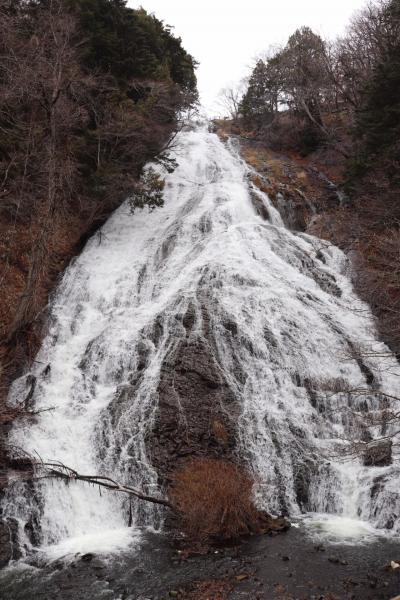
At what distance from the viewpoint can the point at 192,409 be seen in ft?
39.1

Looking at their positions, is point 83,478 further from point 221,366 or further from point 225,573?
point 221,366

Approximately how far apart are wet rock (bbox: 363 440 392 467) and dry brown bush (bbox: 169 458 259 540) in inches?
112

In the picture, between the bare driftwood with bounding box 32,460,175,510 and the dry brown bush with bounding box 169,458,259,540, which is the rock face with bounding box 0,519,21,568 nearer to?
the bare driftwood with bounding box 32,460,175,510

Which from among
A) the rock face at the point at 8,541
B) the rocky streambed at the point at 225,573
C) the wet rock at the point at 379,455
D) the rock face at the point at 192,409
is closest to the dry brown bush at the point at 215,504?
A: the rocky streambed at the point at 225,573

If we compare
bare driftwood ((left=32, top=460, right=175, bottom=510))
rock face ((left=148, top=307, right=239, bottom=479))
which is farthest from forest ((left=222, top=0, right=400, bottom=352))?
bare driftwood ((left=32, top=460, right=175, bottom=510))

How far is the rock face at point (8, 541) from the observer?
8672 mm

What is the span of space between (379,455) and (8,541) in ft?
26.7

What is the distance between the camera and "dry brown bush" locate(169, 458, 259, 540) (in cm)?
909

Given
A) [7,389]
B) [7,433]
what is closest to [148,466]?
[7,433]

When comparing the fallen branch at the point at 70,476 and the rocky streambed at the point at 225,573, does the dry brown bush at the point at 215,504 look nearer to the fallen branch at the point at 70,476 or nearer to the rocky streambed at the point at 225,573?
the rocky streambed at the point at 225,573

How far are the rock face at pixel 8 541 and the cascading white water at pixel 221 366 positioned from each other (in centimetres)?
24

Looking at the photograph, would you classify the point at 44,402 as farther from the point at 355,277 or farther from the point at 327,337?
the point at 355,277

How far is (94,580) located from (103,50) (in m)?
24.8

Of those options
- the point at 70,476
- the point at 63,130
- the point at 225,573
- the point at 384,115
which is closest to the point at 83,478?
the point at 70,476
